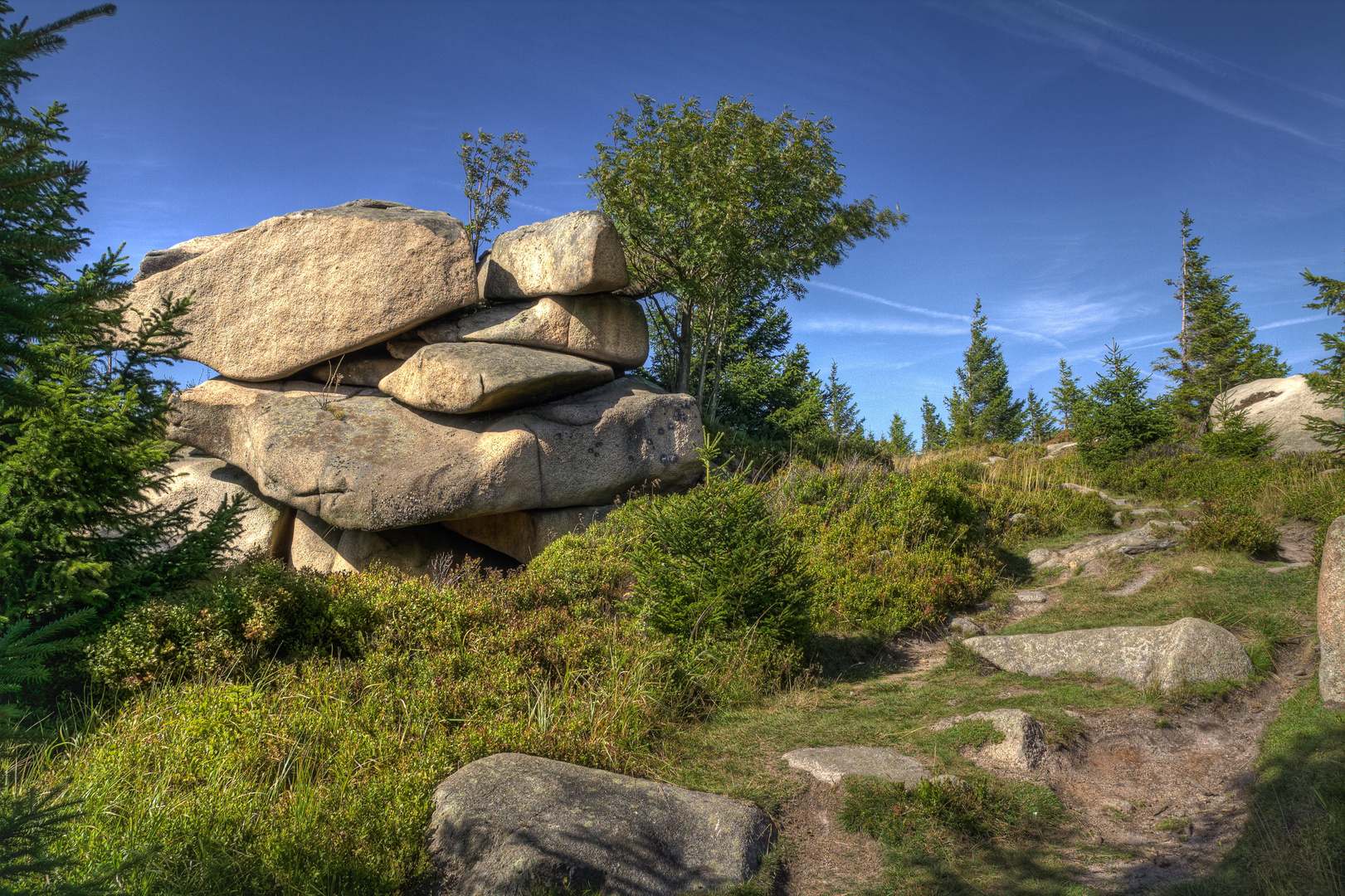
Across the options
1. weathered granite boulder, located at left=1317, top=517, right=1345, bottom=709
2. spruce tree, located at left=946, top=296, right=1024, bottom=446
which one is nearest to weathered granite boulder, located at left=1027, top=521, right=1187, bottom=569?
weathered granite boulder, located at left=1317, top=517, right=1345, bottom=709

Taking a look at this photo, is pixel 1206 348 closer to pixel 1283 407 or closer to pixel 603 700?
pixel 1283 407

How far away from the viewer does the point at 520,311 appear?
1302cm

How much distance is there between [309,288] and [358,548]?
4324mm

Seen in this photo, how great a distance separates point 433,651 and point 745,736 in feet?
9.10

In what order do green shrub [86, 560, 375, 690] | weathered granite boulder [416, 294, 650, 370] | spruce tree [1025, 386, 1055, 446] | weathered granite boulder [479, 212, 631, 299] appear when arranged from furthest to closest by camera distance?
spruce tree [1025, 386, 1055, 446]
weathered granite boulder [416, 294, 650, 370]
weathered granite boulder [479, 212, 631, 299]
green shrub [86, 560, 375, 690]

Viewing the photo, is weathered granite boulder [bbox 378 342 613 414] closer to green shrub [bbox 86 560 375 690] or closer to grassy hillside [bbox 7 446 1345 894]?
grassy hillside [bbox 7 446 1345 894]

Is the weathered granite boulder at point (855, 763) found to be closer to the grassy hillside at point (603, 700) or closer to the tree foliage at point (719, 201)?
the grassy hillside at point (603, 700)

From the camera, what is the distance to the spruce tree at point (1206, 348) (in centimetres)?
2388

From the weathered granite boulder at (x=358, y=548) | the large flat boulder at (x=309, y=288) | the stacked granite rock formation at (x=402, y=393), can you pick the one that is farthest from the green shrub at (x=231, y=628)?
the large flat boulder at (x=309, y=288)

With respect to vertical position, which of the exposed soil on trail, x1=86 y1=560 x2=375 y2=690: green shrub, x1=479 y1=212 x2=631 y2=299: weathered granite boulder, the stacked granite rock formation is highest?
x1=479 y1=212 x2=631 y2=299: weathered granite boulder

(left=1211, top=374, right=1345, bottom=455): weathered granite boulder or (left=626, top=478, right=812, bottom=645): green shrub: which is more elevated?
(left=1211, top=374, right=1345, bottom=455): weathered granite boulder

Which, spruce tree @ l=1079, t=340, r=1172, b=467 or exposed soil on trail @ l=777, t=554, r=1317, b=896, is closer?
exposed soil on trail @ l=777, t=554, r=1317, b=896

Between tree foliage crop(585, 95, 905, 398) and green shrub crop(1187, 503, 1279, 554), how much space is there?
9.11 metres

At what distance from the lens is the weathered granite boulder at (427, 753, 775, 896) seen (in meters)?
3.81
